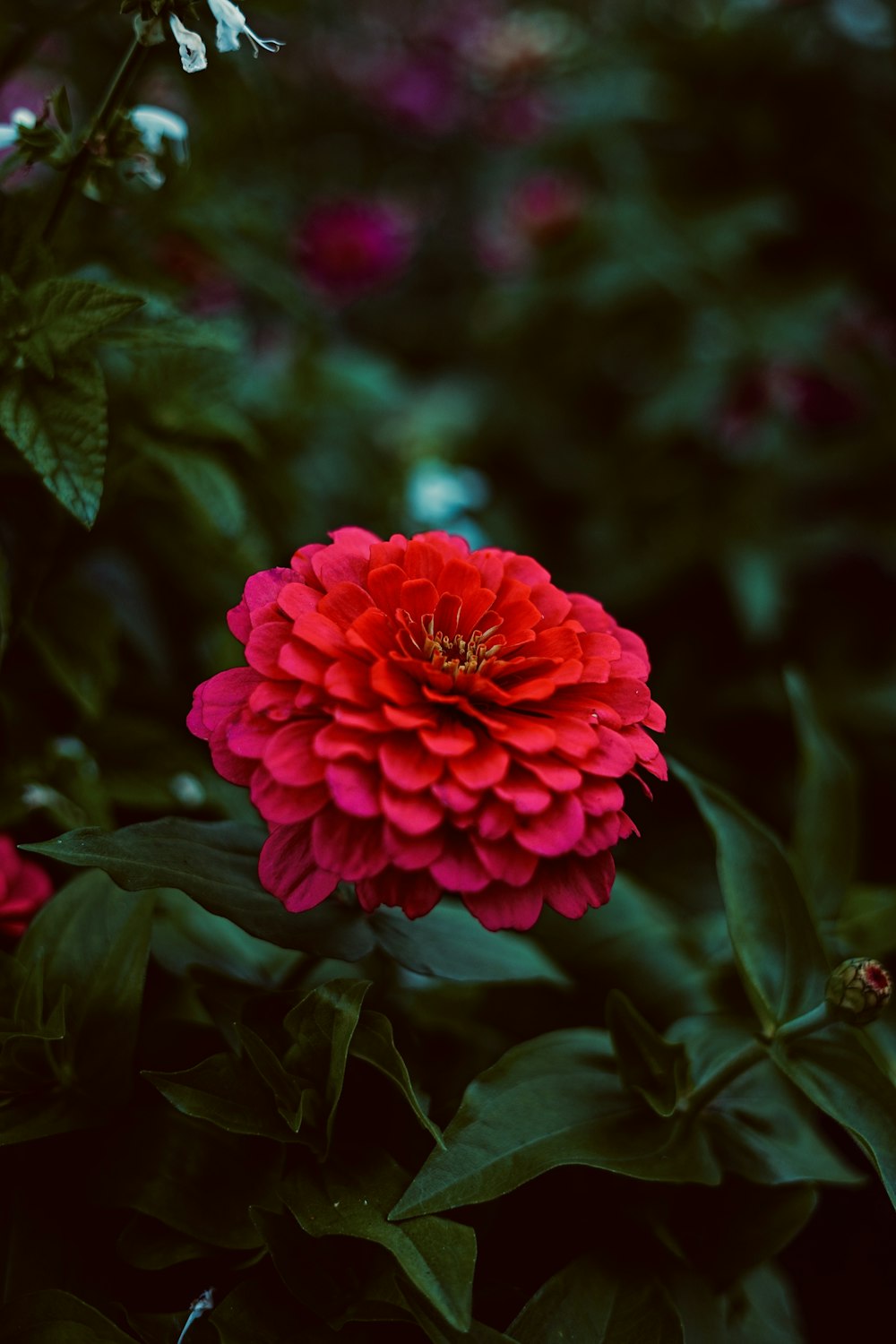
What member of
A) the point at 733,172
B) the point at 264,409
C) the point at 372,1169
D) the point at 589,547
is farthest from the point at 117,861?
the point at 733,172

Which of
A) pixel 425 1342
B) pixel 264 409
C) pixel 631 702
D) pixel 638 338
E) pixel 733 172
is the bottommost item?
pixel 425 1342

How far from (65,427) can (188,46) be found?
0.19 m

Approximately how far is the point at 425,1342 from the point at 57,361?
1.76ft

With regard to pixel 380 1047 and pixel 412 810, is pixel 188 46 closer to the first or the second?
pixel 412 810

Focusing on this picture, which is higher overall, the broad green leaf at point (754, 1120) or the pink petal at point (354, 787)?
the pink petal at point (354, 787)

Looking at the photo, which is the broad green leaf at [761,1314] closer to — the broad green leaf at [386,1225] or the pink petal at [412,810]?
the broad green leaf at [386,1225]

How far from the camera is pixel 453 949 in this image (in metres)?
0.59

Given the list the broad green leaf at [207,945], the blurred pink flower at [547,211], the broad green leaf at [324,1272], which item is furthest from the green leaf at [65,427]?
the blurred pink flower at [547,211]

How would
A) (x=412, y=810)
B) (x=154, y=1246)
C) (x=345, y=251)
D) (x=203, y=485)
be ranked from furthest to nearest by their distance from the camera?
(x=345, y=251) < (x=203, y=485) < (x=154, y=1246) < (x=412, y=810)

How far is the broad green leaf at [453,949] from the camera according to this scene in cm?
56

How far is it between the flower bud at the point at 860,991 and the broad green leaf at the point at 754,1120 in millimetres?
78

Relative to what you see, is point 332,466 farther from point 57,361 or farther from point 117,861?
point 117,861

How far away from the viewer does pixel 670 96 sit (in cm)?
151

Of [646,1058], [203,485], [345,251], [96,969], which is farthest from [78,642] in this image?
[345,251]
